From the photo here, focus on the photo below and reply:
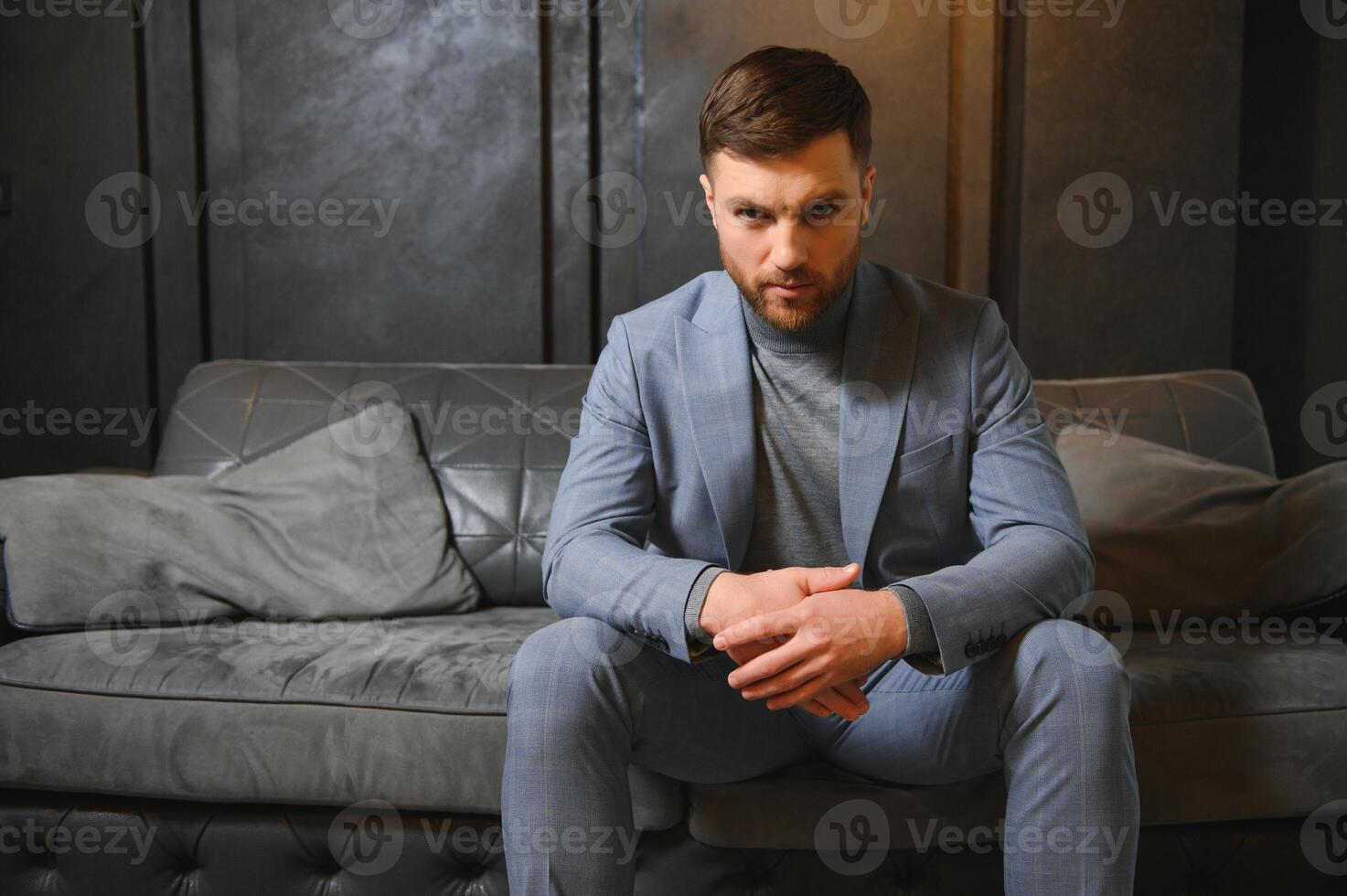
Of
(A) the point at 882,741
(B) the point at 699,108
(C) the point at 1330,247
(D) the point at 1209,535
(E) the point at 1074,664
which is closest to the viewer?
(E) the point at 1074,664

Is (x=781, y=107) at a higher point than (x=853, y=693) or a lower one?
higher

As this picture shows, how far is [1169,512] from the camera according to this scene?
2.03 m

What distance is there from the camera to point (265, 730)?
1.68 m

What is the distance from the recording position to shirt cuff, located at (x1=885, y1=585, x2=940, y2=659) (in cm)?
136

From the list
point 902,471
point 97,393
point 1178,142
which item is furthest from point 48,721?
point 1178,142

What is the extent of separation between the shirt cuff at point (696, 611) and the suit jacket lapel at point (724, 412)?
0.60 ft

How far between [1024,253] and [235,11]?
7.51 ft

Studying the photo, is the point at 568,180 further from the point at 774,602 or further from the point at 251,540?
the point at 774,602

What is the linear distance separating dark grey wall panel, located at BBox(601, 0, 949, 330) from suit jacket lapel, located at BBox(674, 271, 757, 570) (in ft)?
4.42

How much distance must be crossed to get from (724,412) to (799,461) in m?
0.14

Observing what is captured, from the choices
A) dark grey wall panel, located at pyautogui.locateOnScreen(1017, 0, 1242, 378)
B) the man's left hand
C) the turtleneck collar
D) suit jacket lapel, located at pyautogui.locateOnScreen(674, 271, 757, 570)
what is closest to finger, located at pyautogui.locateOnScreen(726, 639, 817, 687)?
the man's left hand

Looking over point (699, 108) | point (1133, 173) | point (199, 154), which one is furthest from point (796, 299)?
point (199, 154)

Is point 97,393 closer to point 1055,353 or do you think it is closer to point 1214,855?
point 1055,353

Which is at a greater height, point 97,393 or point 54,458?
point 97,393
